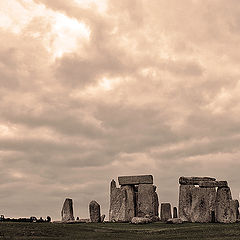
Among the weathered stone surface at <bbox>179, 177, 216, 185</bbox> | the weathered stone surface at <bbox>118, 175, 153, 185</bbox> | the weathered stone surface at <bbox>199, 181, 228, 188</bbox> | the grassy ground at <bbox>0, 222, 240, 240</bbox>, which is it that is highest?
the weathered stone surface at <bbox>118, 175, 153, 185</bbox>

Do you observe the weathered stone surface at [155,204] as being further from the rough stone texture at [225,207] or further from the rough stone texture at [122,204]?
the rough stone texture at [225,207]

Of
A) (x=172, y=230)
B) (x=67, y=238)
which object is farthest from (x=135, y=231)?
(x=67, y=238)

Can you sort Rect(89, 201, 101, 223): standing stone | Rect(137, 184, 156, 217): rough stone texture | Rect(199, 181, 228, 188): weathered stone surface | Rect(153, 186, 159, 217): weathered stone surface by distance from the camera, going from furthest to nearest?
Rect(153, 186, 159, 217): weathered stone surface
Rect(137, 184, 156, 217): rough stone texture
Rect(89, 201, 101, 223): standing stone
Rect(199, 181, 228, 188): weathered stone surface

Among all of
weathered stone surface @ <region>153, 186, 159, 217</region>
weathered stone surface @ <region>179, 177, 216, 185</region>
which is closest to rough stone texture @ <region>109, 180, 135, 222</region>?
weathered stone surface @ <region>153, 186, 159, 217</region>

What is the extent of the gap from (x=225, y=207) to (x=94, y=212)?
35.8ft

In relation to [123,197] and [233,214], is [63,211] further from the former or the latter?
[233,214]

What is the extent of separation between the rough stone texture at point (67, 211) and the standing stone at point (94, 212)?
6.29ft

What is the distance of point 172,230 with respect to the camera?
3903 centimetres

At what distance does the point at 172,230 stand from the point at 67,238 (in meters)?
8.39

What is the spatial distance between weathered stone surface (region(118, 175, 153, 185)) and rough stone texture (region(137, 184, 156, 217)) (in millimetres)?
379

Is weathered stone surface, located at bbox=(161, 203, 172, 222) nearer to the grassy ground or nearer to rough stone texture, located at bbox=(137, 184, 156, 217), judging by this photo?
rough stone texture, located at bbox=(137, 184, 156, 217)

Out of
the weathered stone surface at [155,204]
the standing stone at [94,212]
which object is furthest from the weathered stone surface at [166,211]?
the standing stone at [94,212]

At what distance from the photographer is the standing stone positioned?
50691 mm

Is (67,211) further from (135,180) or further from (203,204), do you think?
(203,204)
